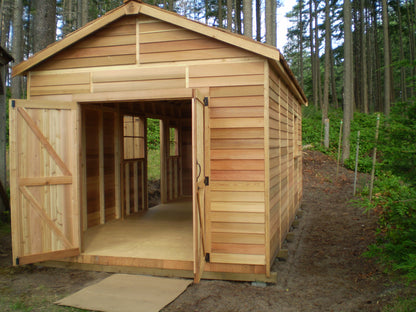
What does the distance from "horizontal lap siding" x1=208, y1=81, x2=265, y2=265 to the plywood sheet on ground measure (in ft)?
2.23

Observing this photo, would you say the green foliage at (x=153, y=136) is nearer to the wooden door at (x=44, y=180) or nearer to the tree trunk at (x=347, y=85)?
the tree trunk at (x=347, y=85)

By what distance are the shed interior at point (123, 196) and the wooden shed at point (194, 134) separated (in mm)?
81

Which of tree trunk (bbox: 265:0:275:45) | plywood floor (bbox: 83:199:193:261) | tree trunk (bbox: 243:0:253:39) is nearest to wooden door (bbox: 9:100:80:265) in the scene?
plywood floor (bbox: 83:199:193:261)

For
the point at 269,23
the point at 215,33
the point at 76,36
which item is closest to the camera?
the point at 215,33

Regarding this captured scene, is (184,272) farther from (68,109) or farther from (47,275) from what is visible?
(68,109)

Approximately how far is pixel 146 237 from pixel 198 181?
1941 millimetres

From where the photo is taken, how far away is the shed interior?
514 centimetres

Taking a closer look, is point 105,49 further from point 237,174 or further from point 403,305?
point 403,305

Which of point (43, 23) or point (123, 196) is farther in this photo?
point (43, 23)

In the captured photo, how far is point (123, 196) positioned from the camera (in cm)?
711

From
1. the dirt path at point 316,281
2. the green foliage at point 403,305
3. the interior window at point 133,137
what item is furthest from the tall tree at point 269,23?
the green foliage at point 403,305

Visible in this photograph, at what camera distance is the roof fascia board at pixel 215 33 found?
13.8ft

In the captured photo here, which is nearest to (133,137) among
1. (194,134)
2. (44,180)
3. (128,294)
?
(44,180)

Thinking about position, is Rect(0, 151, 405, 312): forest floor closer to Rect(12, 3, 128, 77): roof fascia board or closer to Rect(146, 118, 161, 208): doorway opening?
Rect(12, 3, 128, 77): roof fascia board
